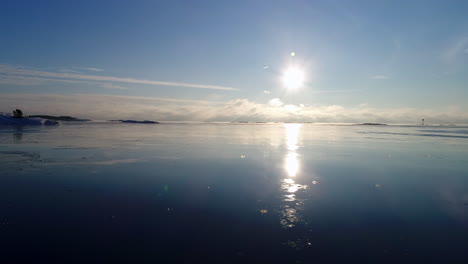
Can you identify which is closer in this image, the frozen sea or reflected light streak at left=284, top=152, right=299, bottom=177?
the frozen sea

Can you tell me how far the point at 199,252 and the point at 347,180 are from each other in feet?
24.2

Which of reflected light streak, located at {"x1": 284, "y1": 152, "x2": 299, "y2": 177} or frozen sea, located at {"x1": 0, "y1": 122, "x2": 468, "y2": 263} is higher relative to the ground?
reflected light streak, located at {"x1": 284, "y1": 152, "x2": 299, "y2": 177}

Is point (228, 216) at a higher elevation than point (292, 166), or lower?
lower

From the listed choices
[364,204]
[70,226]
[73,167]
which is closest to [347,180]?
[364,204]

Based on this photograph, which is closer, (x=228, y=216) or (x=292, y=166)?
(x=228, y=216)

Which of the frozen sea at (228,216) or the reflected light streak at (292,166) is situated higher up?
the reflected light streak at (292,166)

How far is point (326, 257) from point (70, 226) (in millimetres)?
A: 5142

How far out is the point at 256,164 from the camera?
13.2 meters

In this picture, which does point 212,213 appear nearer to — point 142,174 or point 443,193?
point 142,174

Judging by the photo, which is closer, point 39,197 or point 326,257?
point 326,257

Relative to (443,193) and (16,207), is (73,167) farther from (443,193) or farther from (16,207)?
(443,193)

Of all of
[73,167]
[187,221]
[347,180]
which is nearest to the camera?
[187,221]

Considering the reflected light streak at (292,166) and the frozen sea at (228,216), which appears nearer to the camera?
the frozen sea at (228,216)

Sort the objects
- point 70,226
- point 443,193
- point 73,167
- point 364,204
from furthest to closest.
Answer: point 73,167, point 443,193, point 364,204, point 70,226
